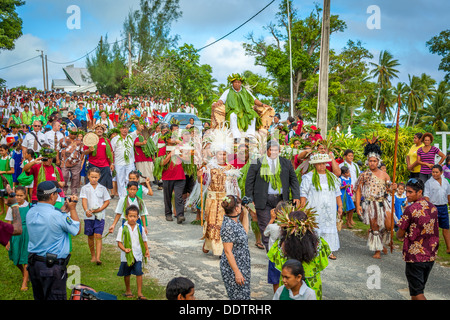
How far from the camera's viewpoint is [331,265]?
7.81 metres

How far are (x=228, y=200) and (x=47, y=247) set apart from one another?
2.09 metres

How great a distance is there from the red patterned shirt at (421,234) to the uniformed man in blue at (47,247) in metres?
4.19

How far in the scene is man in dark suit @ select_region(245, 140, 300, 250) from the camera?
7613 mm

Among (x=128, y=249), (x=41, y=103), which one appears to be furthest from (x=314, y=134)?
(x=41, y=103)

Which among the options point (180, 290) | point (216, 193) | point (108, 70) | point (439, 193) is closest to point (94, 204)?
point (216, 193)

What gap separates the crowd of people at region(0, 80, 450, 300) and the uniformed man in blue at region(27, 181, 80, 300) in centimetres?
1

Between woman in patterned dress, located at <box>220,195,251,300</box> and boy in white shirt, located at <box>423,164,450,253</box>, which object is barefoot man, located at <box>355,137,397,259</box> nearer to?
boy in white shirt, located at <box>423,164,450,253</box>

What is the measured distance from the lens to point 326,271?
7.45 meters

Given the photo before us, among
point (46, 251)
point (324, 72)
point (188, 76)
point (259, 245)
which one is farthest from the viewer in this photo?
point (188, 76)

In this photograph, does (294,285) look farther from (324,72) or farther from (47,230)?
(324,72)

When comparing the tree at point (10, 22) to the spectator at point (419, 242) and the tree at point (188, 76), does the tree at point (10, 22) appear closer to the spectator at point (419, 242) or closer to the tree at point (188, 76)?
the tree at point (188, 76)

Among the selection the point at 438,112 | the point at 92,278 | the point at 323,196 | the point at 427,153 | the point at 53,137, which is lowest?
the point at 92,278

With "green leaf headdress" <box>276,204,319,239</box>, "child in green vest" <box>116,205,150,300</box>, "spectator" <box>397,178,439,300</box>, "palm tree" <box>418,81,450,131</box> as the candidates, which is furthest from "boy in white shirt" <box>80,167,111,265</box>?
"palm tree" <box>418,81,450,131</box>

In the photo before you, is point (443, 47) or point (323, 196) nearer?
point (323, 196)
